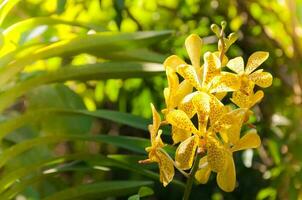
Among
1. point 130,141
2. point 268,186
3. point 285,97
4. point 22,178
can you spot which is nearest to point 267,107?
point 285,97

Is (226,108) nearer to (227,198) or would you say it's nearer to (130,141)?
(130,141)

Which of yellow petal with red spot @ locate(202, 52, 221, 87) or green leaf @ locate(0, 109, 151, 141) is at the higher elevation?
yellow petal with red spot @ locate(202, 52, 221, 87)

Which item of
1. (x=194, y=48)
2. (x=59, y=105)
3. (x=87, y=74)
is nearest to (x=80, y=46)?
(x=87, y=74)

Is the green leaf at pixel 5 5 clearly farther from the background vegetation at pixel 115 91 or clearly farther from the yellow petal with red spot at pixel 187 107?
the yellow petal with red spot at pixel 187 107

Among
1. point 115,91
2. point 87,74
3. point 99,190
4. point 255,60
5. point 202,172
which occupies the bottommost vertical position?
point 115,91

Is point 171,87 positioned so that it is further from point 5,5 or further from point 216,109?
point 5,5

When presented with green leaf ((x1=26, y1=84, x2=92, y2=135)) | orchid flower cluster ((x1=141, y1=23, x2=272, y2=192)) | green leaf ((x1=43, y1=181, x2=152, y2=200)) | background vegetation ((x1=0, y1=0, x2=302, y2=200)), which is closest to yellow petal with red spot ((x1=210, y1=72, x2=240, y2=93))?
orchid flower cluster ((x1=141, y1=23, x2=272, y2=192))

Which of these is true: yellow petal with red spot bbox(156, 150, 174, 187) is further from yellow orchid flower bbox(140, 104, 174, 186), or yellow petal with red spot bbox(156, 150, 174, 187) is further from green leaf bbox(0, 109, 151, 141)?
green leaf bbox(0, 109, 151, 141)
